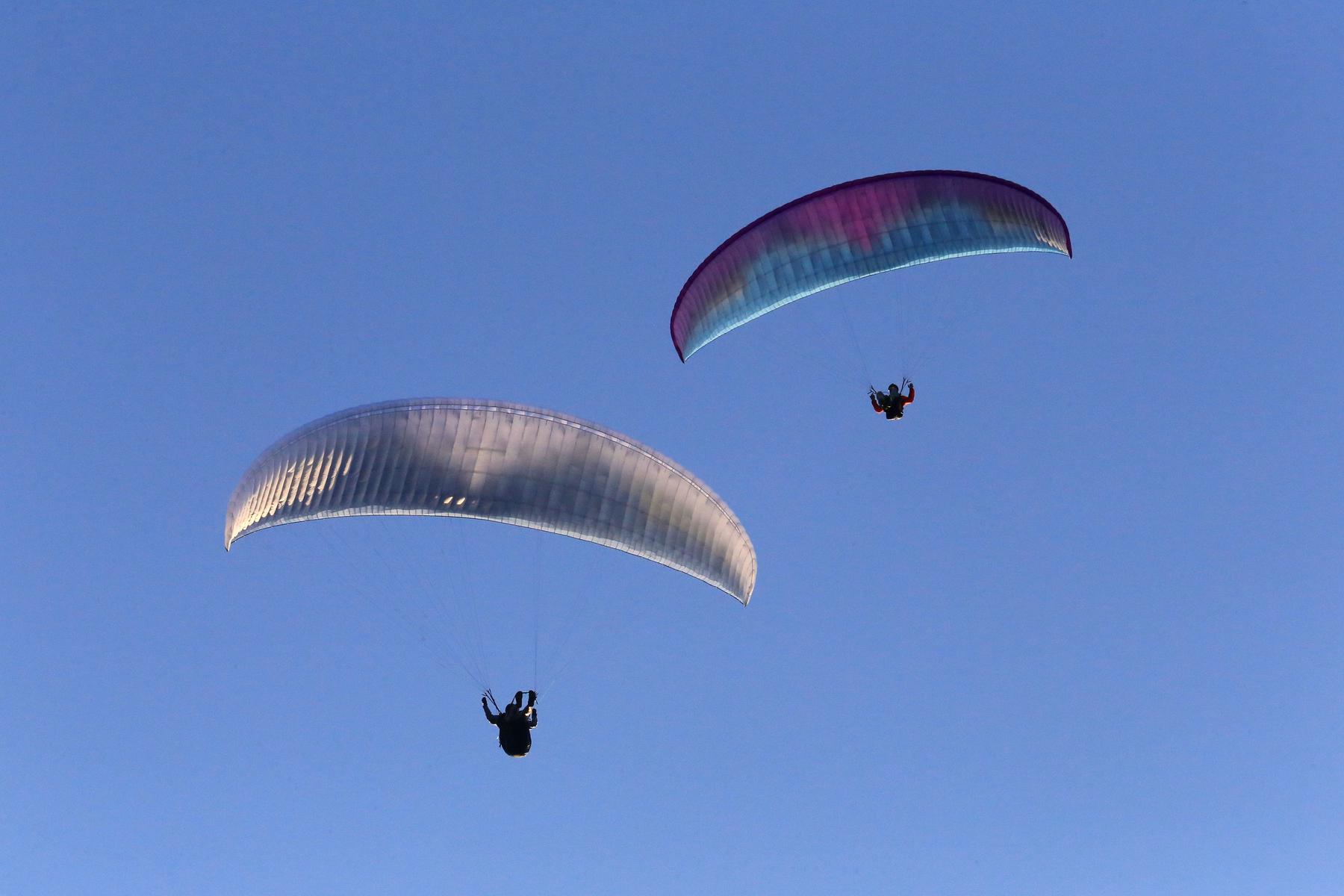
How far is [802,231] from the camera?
37719 mm

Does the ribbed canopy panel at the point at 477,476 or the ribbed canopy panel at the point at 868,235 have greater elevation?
the ribbed canopy panel at the point at 868,235

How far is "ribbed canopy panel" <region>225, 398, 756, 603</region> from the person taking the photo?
31625mm

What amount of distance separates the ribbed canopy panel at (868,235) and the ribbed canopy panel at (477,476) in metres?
6.73

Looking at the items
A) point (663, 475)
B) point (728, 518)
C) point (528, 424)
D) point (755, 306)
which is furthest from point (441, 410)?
point (755, 306)

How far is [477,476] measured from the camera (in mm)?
32250

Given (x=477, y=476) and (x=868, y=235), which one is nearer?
(x=477, y=476)

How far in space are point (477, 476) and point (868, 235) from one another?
12128 mm

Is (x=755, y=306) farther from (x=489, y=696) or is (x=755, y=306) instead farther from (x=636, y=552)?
(x=489, y=696)

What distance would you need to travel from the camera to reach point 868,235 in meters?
37.8

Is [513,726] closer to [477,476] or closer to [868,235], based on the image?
[477,476]

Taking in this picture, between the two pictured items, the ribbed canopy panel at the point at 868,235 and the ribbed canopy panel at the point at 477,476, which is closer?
the ribbed canopy panel at the point at 477,476

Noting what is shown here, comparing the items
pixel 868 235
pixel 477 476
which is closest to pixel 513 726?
pixel 477 476

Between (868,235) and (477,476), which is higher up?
(868,235)

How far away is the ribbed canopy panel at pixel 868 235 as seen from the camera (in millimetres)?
37156
